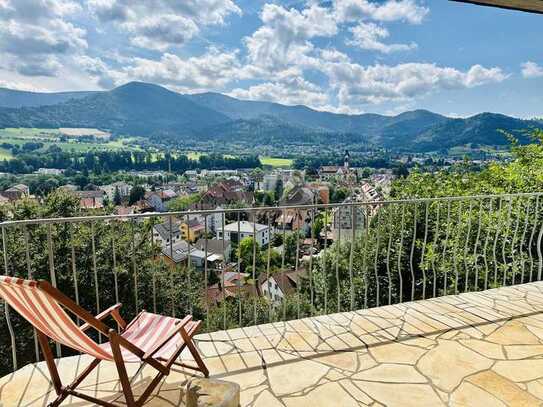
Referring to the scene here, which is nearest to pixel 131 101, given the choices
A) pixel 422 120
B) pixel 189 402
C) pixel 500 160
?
pixel 422 120

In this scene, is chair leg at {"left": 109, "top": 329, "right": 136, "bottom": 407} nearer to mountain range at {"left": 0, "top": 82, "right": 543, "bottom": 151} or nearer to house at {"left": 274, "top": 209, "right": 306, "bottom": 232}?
house at {"left": 274, "top": 209, "right": 306, "bottom": 232}

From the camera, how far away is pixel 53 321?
179 cm

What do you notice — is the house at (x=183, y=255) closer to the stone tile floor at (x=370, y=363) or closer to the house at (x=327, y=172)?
the stone tile floor at (x=370, y=363)

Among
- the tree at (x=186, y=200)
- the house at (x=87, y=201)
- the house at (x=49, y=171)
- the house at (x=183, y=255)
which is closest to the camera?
the house at (x=183, y=255)

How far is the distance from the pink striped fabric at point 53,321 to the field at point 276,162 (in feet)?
105

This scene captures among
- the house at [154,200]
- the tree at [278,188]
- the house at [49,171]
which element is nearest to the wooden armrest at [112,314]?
the house at [154,200]

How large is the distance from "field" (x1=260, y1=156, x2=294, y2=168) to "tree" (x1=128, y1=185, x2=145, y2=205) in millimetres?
15961

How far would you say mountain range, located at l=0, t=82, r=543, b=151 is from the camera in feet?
97.3

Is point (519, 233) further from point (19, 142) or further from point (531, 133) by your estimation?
point (19, 142)

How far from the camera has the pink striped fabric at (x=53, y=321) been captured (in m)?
1.65

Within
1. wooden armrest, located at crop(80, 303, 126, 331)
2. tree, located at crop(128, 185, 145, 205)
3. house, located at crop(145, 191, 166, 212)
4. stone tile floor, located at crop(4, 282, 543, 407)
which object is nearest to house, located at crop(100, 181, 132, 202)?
tree, located at crop(128, 185, 145, 205)

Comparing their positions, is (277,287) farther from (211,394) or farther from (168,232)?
(211,394)

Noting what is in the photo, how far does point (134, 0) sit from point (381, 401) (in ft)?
42.3

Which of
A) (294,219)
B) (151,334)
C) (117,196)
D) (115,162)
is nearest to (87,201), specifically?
(117,196)
